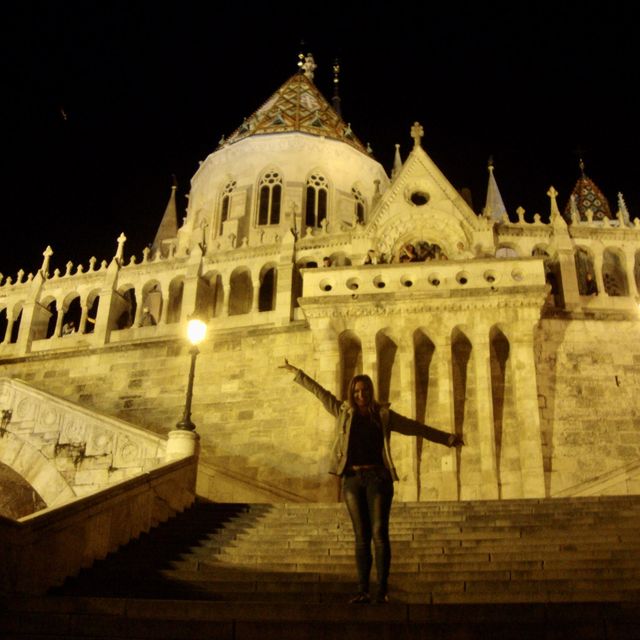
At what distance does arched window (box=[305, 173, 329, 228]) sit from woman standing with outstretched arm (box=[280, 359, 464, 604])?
77.2ft

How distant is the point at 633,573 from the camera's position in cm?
764

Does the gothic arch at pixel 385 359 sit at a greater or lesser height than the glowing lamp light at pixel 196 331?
greater

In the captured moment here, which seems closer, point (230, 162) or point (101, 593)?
point (101, 593)

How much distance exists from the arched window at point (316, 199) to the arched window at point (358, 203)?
1.18 metres

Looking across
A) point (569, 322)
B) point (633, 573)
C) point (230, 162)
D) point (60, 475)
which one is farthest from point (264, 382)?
point (230, 162)

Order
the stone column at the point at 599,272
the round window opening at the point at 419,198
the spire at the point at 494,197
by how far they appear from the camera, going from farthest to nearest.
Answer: the spire at the point at 494,197 → the round window opening at the point at 419,198 → the stone column at the point at 599,272

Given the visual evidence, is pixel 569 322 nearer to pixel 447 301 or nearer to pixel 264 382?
pixel 447 301

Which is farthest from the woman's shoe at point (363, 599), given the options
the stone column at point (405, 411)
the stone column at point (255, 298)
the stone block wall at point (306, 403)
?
the stone column at point (255, 298)

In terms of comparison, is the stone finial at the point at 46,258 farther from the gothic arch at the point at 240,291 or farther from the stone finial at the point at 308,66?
the stone finial at the point at 308,66

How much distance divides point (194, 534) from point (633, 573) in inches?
200

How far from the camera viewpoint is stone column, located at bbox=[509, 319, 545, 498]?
14.9 metres

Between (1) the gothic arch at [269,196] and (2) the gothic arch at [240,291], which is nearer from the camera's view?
(2) the gothic arch at [240,291]

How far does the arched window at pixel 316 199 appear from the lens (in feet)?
98.5

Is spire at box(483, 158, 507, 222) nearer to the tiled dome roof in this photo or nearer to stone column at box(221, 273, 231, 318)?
the tiled dome roof
